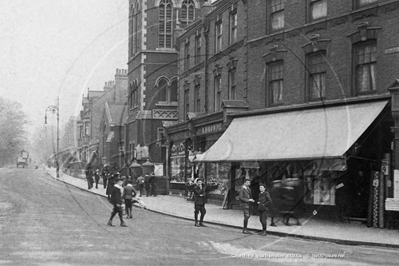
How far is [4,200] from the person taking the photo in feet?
107

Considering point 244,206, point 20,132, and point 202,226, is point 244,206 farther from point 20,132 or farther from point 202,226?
point 20,132

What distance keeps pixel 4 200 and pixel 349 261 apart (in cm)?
2401

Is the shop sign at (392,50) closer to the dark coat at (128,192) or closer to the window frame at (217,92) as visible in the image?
the dark coat at (128,192)

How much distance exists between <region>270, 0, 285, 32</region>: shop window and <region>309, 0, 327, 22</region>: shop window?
1840 mm

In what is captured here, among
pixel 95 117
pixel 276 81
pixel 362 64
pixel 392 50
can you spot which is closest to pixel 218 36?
pixel 276 81

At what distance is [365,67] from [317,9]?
144 inches

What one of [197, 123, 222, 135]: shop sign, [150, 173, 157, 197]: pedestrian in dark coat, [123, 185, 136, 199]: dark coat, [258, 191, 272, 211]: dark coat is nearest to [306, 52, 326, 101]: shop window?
[258, 191, 272, 211]: dark coat

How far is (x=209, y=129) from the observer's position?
32.4 m

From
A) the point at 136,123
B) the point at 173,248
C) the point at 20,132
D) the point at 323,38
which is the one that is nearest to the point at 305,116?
the point at 323,38

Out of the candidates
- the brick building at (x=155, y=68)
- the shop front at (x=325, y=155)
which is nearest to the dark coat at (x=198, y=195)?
the shop front at (x=325, y=155)

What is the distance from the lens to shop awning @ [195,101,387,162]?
20.0m

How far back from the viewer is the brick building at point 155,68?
4912cm

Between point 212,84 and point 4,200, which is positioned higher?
point 212,84

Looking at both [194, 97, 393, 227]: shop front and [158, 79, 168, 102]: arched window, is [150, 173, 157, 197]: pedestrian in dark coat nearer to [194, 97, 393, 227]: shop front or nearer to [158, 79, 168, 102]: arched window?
[158, 79, 168, 102]: arched window
